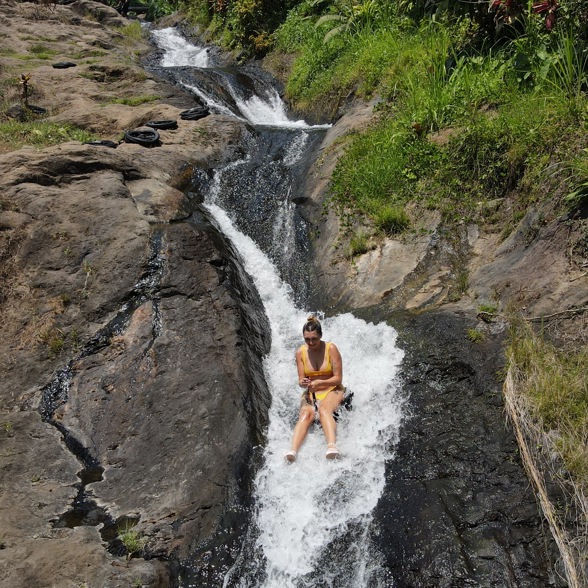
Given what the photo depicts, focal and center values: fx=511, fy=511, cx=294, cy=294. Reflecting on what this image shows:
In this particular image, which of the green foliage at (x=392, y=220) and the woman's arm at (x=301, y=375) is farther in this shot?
the green foliage at (x=392, y=220)

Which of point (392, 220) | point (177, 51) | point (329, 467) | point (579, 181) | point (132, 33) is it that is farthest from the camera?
point (132, 33)

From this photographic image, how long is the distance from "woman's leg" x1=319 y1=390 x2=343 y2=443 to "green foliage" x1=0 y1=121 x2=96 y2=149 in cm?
767

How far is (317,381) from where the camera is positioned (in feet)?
17.4

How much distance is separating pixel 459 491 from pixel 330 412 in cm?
143

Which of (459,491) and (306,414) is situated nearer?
Answer: (459,491)

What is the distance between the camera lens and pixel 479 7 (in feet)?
25.6

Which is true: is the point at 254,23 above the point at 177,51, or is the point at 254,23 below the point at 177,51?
above

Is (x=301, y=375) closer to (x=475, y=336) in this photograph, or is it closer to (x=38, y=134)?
(x=475, y=336)

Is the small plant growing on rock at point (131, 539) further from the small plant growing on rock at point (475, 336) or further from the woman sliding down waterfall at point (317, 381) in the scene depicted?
the small plant growing on rock at point (475, 336)

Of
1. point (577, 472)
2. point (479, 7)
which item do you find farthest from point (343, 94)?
point (577, 472)

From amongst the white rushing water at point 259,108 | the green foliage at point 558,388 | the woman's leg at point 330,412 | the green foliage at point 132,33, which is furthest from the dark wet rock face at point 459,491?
the green foliage at point 132,33

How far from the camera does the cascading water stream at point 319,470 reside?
4.06 m

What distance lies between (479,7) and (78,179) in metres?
6.63

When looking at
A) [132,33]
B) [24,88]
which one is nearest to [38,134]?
[24,88]
